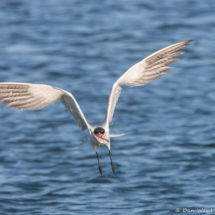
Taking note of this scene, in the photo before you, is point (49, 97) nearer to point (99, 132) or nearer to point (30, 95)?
point (30, 95)

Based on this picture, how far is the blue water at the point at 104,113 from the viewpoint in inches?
486

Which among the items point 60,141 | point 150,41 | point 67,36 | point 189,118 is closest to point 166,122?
point 189,118

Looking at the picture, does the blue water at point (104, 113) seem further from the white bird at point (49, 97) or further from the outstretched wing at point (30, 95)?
the outstretched wing at point (30, 95)

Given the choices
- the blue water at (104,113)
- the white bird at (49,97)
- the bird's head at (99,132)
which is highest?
the white bird at (49,97)

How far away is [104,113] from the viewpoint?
17.2 meters

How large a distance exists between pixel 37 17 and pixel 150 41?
8148 millimetres

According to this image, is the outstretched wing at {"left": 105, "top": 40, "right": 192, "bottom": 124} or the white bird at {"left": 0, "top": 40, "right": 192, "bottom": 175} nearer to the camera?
the white bird at {"left": 0, "top": 40, "right": 192, "bottom": 175}


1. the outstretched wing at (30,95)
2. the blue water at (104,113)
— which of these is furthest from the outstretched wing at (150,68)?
the blue water at (104,113)

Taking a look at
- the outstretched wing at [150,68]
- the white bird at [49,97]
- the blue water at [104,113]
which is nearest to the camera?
the white bird at [49,97]

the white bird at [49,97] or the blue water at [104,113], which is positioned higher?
the white bird at [49,97]

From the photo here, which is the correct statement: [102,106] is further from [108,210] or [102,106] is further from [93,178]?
[108,210]

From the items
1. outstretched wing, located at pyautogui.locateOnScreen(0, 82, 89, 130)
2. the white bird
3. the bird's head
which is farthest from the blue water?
outstretched wing, located at pyautogui.locateOnScreen(0, 82, 89, 130)

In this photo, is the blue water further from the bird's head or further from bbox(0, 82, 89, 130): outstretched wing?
bbox(0, 82, 89, 130): outstretched wing

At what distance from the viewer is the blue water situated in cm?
1234
